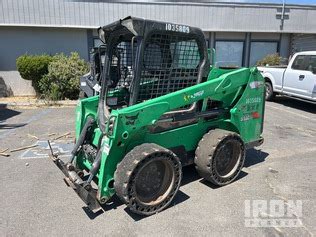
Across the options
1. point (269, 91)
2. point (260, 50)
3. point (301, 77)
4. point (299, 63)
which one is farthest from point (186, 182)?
point (260, 50)

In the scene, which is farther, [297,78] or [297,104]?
[297,104]

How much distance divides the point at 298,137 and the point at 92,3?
9953mm

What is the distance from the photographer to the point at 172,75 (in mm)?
3938

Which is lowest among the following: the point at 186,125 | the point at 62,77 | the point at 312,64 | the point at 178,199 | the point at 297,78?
the point at 178,199

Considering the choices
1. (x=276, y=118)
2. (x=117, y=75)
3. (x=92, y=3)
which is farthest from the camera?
(x=92, y=3)

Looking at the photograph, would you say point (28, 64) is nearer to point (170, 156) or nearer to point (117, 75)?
point (117, 75)

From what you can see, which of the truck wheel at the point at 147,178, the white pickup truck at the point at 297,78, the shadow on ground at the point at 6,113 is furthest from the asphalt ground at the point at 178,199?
the white pickup truck at the point at 297,78

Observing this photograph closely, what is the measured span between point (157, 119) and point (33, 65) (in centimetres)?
947

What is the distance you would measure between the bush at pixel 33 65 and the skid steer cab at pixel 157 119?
803 cm

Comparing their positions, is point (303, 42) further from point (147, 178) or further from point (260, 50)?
point (147, 178)

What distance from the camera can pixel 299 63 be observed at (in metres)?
9.77

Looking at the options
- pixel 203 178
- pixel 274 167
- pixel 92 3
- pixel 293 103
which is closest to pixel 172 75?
pixel 203 178

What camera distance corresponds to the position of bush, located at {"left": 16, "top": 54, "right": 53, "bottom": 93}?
37.0 feet

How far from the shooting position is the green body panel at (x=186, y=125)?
11.1ft
